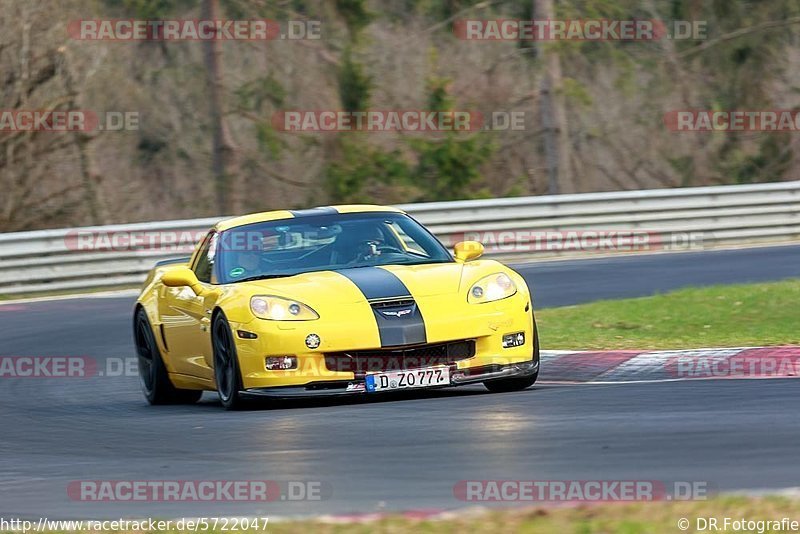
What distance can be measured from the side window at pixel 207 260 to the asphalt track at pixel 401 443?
2.97 feet

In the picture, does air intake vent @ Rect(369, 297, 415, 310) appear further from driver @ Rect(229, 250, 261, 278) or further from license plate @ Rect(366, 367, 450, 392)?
driver @ Rect(229, 250, 261, 278)

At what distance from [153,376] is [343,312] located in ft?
8.39

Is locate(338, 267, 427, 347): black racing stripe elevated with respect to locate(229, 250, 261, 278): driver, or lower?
lower

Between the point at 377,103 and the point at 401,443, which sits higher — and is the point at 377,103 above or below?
above

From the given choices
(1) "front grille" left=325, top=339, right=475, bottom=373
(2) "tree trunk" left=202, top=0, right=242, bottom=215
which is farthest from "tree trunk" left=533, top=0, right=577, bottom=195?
(1) "front grille" left=325, top=339, right=475, bottom=373

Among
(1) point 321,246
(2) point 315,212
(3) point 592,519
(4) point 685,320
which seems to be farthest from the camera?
(4) point 685,320

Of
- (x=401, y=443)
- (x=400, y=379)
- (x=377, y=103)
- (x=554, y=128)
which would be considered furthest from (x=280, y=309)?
(x=377, y=103)

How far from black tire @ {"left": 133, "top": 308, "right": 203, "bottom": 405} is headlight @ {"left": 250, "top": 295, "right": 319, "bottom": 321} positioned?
1909mm

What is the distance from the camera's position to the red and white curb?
10.1 m

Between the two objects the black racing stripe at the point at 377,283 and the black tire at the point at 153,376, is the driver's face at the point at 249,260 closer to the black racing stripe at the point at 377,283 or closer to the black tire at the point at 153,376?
the black racing stripe at the point at 377,283

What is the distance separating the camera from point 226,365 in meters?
9.91

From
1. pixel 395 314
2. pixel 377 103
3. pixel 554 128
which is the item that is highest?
pixel 377 103

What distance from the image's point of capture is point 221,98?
28453 millimetres

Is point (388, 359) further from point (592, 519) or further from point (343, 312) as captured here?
point (592, 519)
